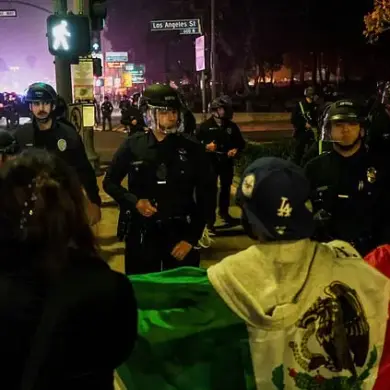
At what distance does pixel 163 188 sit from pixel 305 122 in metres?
9.59

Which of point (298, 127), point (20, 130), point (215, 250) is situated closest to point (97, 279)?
point (20, 130)

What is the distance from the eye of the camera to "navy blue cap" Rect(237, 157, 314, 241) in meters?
2.45

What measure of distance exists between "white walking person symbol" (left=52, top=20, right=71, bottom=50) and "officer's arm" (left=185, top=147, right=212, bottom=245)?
20.0 ft

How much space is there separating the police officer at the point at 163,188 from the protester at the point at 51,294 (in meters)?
2.59

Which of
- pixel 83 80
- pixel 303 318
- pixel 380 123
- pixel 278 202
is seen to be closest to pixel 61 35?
pixel 83 80

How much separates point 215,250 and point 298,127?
230 inches

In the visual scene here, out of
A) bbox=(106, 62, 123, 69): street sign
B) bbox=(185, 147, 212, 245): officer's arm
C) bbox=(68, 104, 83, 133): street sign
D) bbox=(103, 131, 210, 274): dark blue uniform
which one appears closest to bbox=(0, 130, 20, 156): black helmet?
bbox=(103, 131, 210, 274): dark blue uniform

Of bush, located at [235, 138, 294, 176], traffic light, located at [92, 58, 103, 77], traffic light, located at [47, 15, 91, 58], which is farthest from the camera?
bush, located at [235, 138, 294, 176]

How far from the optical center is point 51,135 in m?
5.70

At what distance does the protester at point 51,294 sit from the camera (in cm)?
196

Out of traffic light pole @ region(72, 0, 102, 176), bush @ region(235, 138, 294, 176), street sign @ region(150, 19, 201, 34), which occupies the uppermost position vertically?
street sign @ region(150, 19, 201, 34)

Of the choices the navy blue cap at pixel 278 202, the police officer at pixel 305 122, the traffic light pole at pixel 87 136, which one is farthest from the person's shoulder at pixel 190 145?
the police officer at pixel 305 122

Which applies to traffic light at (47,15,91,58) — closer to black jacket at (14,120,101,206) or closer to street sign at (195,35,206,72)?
black jacket at (14,120,101,206)

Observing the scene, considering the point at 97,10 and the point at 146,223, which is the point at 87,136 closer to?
the point at 97,10
